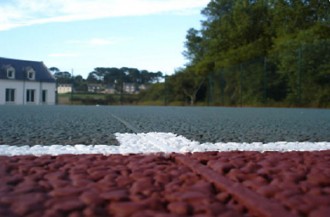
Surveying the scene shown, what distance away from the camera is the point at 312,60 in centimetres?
1403

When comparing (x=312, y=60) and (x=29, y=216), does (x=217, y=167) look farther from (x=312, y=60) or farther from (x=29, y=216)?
(x=312, y=60)

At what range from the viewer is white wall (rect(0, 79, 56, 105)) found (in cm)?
3772

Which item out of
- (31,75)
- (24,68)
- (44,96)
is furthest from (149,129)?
(24,68)

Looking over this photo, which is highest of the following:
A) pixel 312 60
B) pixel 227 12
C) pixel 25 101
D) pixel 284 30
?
pixel 227 12

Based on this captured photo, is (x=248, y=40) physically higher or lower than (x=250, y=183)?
higher

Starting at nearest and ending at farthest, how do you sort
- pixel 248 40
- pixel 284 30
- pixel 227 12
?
1. pixel 284 30
2. pixel 248 40
3. pixel 227 12

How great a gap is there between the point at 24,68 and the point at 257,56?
23431 mm

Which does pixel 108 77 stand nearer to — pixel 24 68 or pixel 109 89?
pixel 109 89

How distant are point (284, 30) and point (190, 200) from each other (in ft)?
86.8

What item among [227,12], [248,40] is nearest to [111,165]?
[248,40]

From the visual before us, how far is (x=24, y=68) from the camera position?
40.0 meters

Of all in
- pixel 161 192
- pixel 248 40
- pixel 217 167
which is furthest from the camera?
pixel 248 40

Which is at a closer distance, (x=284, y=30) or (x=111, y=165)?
(x=111, y=165)

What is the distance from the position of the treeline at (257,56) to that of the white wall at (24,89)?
1360 cm
